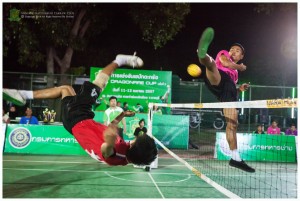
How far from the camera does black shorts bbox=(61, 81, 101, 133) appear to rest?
4398 mm

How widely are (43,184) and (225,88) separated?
430 cm

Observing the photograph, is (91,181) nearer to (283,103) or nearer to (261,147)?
(283,103)

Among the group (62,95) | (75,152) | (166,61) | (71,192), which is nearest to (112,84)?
(75,152)

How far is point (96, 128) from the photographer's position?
4.15 m

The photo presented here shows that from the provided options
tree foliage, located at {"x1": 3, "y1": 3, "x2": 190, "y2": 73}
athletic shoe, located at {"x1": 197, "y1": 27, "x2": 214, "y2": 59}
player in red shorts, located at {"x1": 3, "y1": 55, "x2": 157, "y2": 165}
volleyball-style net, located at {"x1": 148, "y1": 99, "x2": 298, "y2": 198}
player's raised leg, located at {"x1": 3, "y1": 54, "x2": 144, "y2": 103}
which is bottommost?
volleyball-style net, located at {"x1": 148, "y1": 99, "x2": 298, "y2": 198}

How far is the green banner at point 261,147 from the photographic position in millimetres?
11312

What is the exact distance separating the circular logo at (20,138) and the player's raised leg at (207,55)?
26.2ft

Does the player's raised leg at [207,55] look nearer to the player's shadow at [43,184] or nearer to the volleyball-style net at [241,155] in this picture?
the volleyball-style net at [241,155]

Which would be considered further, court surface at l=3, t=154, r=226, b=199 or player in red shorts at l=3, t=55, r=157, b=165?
court surface at l=3, t=154, r=226, b=199

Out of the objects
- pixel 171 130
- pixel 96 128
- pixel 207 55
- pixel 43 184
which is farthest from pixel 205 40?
pixel 171 130

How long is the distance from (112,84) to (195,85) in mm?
5703

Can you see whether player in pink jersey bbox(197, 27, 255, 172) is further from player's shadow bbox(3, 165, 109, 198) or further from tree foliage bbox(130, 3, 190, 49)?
tree foliage bbox(130, 3, 190, 49)

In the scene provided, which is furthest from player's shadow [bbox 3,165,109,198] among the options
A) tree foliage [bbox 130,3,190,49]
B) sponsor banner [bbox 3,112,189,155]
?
tree foliage [bbox 130,3,190,49]

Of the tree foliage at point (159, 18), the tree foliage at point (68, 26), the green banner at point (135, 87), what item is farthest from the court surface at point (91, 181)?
the tree foliage at point (159, 18)
